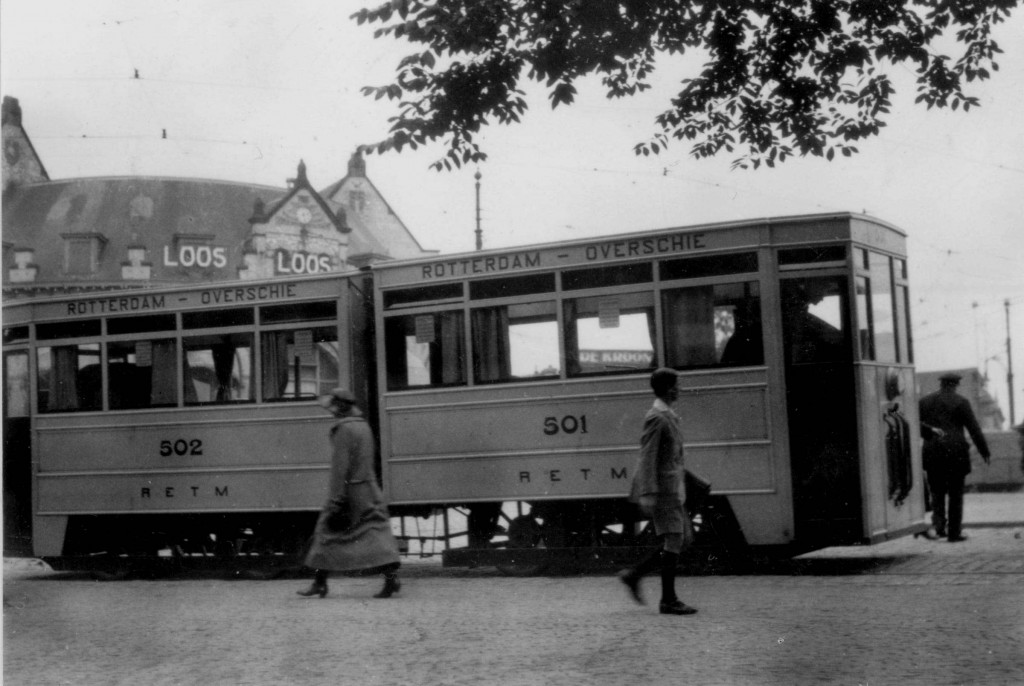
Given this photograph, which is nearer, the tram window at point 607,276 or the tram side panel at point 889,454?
the tram side panel at point 889,454

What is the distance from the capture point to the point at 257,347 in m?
12.5

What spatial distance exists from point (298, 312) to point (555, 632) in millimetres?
5829

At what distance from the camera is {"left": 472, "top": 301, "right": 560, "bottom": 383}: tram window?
1126 cm

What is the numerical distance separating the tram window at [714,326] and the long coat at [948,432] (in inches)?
126

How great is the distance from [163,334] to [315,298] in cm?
179

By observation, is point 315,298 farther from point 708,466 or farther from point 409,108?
point 708,466

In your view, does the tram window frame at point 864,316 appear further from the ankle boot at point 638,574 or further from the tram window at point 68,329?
the tram window at point 68,329

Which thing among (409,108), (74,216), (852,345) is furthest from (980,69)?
(74,216)

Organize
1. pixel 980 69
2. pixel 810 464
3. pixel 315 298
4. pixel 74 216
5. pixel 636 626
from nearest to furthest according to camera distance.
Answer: pixel 636 626
pixel 980 69
pixel 810 464
pixel 315 298
pixel 74 216

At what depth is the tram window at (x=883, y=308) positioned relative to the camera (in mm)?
10758

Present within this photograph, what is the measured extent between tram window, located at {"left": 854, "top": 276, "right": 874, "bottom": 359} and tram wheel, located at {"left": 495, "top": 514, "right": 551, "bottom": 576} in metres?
3.31

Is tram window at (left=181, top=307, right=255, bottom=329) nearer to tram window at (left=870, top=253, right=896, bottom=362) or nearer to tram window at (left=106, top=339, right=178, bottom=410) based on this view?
tram window at (left=106, top=339, right=178, bottom=410)

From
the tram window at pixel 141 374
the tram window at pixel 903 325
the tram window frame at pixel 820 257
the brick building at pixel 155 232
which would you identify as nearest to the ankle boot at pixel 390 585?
the tram window frame at pixel 820 257

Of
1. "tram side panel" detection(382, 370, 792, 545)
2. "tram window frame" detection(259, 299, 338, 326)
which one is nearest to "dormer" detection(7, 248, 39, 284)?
"tram window frame" detection(259, 299, 338, 326)
